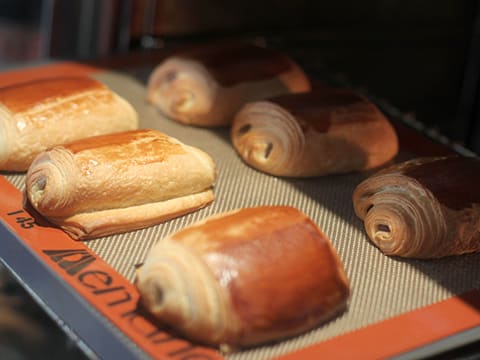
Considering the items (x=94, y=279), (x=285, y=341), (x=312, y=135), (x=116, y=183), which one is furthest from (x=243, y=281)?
(x=312, y=135)

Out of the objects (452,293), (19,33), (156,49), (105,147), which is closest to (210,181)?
(105,147)

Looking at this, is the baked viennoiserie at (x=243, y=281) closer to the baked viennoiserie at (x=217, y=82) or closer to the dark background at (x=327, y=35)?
the baked viennoiserie at (x=217, y=82)

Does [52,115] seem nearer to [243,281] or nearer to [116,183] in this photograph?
[116,183]

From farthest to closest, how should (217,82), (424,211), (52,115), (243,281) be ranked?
1. (217,82)
2. (52,115)
3. (424,211)
4. (243,281)

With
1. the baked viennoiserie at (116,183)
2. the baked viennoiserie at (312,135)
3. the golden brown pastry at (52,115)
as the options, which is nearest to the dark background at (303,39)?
the golden brown pastry at (52,115)

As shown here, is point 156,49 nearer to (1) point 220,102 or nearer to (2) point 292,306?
(1) point 220,102

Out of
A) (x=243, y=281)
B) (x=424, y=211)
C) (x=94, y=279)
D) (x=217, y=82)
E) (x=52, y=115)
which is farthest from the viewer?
(x=217, y=82)

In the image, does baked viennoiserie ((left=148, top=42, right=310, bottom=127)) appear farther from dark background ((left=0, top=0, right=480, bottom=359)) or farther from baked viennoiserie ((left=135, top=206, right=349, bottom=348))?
baked viennoiserie ((left=135, top=206, right=349, bottom=348))

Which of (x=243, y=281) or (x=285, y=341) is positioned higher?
(x=243, y=281)
